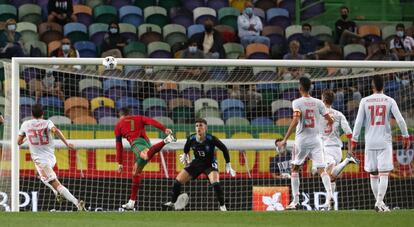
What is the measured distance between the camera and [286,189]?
22.4 metres

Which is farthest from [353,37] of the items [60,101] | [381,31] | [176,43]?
[60,101]

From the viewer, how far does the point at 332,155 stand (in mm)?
20891

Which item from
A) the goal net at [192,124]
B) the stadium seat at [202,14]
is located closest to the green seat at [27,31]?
the goal net at [192,124]

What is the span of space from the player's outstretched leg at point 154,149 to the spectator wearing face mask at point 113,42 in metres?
4.85

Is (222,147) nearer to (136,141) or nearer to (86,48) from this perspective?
(136,141)

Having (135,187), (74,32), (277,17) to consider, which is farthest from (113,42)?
(135,187)

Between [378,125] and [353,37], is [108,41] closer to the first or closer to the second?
[353,37]

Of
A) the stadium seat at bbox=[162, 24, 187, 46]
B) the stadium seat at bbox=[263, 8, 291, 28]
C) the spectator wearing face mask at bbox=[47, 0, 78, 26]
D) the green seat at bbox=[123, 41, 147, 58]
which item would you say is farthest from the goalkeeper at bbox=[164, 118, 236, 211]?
the stadium seat at bbox=[263, 8, 291, 28]

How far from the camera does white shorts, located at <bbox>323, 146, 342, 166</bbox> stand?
821 inches

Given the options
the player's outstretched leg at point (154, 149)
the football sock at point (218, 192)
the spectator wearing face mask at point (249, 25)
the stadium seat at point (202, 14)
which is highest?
the stadium seat at point (202, 14)

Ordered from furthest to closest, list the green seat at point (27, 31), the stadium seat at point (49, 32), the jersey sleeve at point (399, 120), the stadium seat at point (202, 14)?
the stadium seat at point (202, 14) → the stadium seat at point (49, 32) → the green seat at point (27, 31) → the jersey sleeve at point (399, 120)

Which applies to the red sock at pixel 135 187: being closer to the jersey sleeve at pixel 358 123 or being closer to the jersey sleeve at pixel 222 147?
the jersey sleeve at pixel 222 147

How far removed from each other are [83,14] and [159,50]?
2.00 meters

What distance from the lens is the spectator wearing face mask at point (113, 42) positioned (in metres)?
25.8
